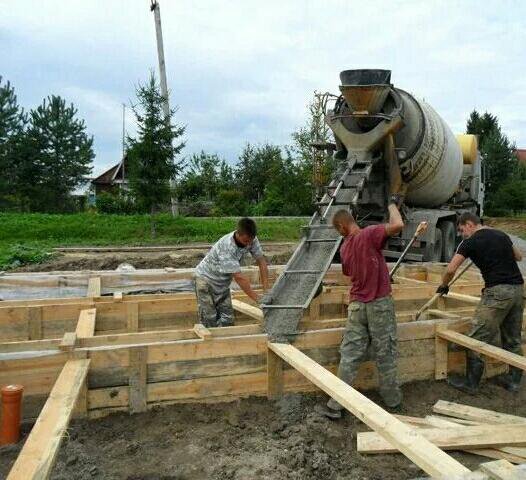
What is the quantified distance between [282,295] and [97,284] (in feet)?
7.89

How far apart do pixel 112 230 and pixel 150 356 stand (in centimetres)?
1705

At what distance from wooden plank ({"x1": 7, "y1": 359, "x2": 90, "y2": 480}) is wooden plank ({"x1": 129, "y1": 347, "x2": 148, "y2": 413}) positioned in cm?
35

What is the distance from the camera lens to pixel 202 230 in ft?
66.7

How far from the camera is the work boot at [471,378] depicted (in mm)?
4840

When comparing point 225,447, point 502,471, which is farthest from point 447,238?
point 502,471

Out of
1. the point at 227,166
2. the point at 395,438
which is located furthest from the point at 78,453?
the point at 227,166

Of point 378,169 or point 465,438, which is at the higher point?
point 378,169

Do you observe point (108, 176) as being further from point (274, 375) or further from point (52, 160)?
point (274, 375)

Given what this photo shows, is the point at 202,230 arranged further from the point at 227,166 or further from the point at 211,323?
the point at 227,166

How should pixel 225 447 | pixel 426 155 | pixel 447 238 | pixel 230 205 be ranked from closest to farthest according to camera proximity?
1. pixel 225 447
2. pixel 426 155
3. pixel 447 238
4. pixel 230 205

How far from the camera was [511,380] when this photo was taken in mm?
5062

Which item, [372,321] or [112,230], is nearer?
[372,321]

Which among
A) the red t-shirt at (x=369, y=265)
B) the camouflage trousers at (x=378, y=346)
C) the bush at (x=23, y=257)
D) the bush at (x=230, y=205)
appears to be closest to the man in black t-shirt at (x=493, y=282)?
the camouflage trousers at (x=378, y=346)

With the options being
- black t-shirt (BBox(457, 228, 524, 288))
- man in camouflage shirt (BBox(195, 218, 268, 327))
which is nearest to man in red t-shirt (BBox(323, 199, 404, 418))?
black t-shirt (BBox(457, 228, 524, 288))
